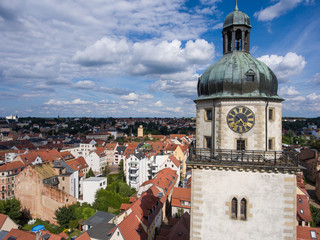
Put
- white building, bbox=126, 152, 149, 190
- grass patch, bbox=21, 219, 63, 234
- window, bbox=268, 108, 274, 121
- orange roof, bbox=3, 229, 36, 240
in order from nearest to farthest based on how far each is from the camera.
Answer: window, bbox=268, 108, 274, 121 < orange roof, bbox=3, 229, 36, 240 < grass patch, bbox=21, 219, 63, 234 < white building, bbox=126, 152, 149, 190

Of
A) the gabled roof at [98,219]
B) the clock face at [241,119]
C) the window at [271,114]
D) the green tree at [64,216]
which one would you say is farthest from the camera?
the green tree at [64,216]

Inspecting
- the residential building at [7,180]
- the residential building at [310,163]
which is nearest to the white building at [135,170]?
the residential building at [7,180]

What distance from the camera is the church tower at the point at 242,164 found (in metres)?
14.0

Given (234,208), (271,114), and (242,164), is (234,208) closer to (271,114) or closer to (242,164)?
(242,164)

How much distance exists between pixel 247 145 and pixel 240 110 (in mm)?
2396

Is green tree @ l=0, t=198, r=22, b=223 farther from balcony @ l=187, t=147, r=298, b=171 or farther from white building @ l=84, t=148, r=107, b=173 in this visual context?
balcony @ l=187, t=147, r=298, b=171

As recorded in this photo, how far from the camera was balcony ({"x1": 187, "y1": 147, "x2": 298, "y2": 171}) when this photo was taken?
1391 centimetres

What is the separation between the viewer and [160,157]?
68500 mm

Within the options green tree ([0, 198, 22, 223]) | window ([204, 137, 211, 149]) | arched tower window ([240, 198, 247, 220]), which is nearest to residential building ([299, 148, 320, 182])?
arched tower window ([240, 198, 247, 220])

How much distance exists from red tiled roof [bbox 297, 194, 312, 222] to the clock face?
111ft

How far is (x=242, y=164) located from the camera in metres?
14.2

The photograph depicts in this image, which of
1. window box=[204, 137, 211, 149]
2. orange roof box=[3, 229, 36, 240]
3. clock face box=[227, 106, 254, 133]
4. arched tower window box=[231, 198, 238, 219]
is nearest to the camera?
arched tower window box=[231, 198, 238, 219]

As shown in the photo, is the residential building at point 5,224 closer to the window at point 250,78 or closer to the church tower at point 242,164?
the church tower at point 242,164

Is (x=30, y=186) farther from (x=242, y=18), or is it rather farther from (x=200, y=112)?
(x=242, y=18)
